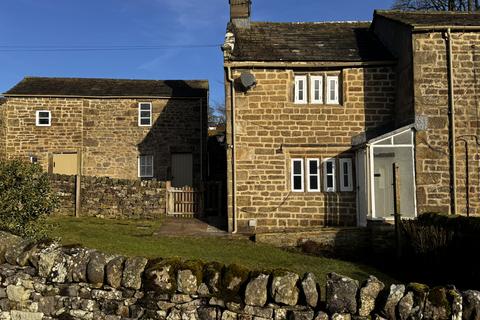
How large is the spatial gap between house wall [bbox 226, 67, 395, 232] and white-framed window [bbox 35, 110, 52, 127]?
14.2m

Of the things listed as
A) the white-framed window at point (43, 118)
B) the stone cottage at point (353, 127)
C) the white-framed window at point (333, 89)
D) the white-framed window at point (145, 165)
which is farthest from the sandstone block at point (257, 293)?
the white-framed window at point (43, 118)

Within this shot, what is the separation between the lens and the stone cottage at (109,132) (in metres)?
26.3

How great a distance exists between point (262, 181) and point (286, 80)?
3694 millimetres

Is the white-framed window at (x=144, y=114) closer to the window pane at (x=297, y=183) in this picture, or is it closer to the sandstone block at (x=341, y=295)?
the window pane at (x=297, y=183)

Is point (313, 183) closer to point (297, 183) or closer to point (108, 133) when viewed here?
point (297, 183)

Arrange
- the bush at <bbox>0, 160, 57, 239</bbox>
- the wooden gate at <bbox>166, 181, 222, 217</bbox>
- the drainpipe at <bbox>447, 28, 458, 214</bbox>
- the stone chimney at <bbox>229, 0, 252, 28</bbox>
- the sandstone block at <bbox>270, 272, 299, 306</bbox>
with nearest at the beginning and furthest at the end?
1. the sandstone block at <bbox>270, 272, 299, 306</bbox>
2. the bush at <bbox>0, 160, 57, 239</bbox>
3. the drainpipe at <bbox>447, 28, 458, 214</bbox>
4. the stone chimney at <bbox>229, 0, 252, 28</bbox>
5. the wooden gate at <bbox>166, 181, 222, 217</bbox>


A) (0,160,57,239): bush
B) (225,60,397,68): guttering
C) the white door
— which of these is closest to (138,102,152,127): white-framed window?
the white door

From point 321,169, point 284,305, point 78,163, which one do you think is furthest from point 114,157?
point 284,305

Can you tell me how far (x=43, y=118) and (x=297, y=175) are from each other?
16.6 metres

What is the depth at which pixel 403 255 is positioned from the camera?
12.4 m

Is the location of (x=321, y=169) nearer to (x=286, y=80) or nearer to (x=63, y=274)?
(x=286, y=80)

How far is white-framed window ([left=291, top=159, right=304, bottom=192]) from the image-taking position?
54.5ft

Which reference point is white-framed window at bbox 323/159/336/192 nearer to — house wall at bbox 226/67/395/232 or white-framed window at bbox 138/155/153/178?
house wall at bbox 226/67/395/232

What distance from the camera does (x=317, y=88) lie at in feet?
55.8
